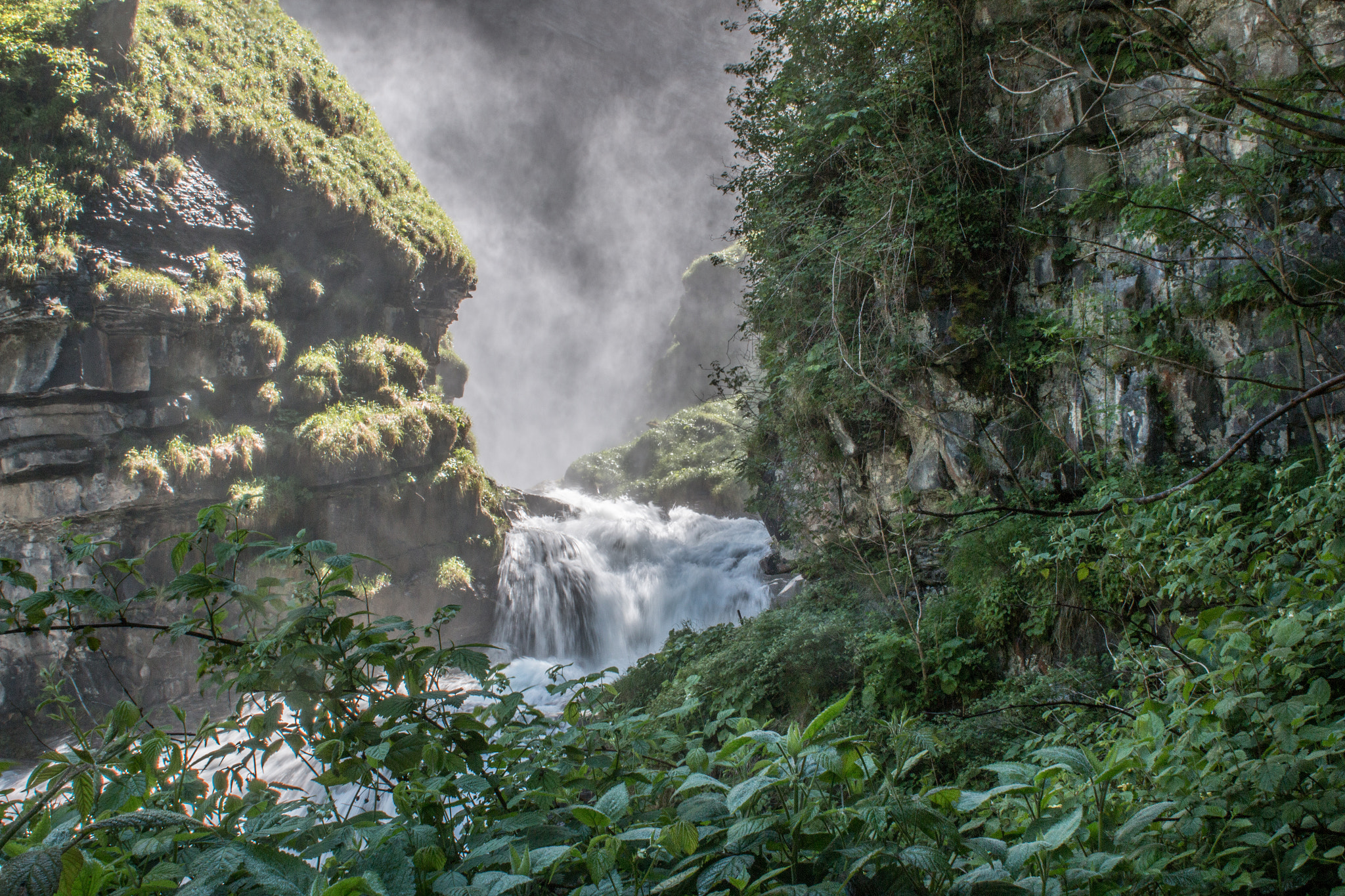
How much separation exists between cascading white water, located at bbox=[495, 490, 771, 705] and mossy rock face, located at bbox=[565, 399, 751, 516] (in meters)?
2.73

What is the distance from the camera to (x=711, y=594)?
38.8ft

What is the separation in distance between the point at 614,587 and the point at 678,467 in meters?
8.05

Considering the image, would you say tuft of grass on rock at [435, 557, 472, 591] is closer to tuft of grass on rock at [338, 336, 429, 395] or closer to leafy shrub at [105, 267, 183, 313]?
tuft of grass on rock at [338, 336, 429, 395]

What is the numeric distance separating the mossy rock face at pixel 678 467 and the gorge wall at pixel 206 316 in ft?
20.3

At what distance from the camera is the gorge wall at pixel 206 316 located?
1019cm

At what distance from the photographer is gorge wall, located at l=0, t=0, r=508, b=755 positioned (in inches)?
401

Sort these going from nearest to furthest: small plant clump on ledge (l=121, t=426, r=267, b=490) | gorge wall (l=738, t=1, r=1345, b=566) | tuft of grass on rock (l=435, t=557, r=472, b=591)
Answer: gorge wall (l=738, t=1, r=1345, b=566), small plant clump on ledge (l=121, t=426, r=267, b=490), tuft of grass on rock (l=435, t=557, r=472, b=591)

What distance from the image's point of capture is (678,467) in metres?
21.3

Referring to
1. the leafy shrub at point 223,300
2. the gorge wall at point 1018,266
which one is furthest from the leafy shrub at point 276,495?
the gorge wall at point 1018,266

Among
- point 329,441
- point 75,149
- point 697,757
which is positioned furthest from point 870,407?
point 75,149

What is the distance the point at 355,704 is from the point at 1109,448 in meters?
5.10

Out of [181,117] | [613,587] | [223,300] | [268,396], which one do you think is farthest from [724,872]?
[181,117]

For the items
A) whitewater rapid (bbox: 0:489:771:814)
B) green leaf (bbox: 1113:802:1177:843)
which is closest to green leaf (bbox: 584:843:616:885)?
green leaf (bbox: 1113:802:1177:843)

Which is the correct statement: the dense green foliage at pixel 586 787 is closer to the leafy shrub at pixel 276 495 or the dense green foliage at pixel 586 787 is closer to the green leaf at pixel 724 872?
the green leaf at pixel 724 872
